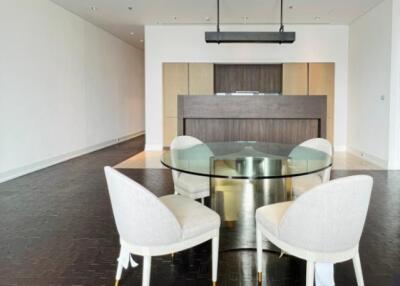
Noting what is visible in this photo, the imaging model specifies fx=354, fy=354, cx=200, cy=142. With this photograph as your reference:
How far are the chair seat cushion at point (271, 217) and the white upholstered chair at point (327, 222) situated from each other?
3.7 inches

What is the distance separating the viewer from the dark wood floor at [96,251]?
233cm

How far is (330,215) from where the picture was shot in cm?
180

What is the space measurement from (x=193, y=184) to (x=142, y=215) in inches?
45.4

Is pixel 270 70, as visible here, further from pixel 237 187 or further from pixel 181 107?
pixel 237 187

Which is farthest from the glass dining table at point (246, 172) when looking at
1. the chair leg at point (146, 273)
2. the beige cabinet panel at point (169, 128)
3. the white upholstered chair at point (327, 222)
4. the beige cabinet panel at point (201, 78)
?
the beige cabinet panel at point (201, 78)

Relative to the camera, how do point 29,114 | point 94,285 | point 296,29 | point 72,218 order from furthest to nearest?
point 296,29 → point 29,114 → point 72,218 → point 94,285

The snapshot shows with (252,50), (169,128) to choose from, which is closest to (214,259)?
(169,128)

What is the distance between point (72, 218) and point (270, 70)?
282 inches

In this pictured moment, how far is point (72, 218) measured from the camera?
357 centimetres

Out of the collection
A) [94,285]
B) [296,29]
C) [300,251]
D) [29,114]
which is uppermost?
[296,29]

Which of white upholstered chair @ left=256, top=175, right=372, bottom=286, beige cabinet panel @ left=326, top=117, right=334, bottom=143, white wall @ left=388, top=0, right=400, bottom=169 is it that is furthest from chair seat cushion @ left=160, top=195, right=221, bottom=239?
beige cabinet panel @ left=326, top=117, right=334, bottom=143

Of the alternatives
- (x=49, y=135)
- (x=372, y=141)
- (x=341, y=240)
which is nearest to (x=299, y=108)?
(x=372, y=141)

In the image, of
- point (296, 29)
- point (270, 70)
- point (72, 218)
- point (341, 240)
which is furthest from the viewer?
point (270, 70)

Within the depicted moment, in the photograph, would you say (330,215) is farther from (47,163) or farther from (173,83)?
(173,83)
